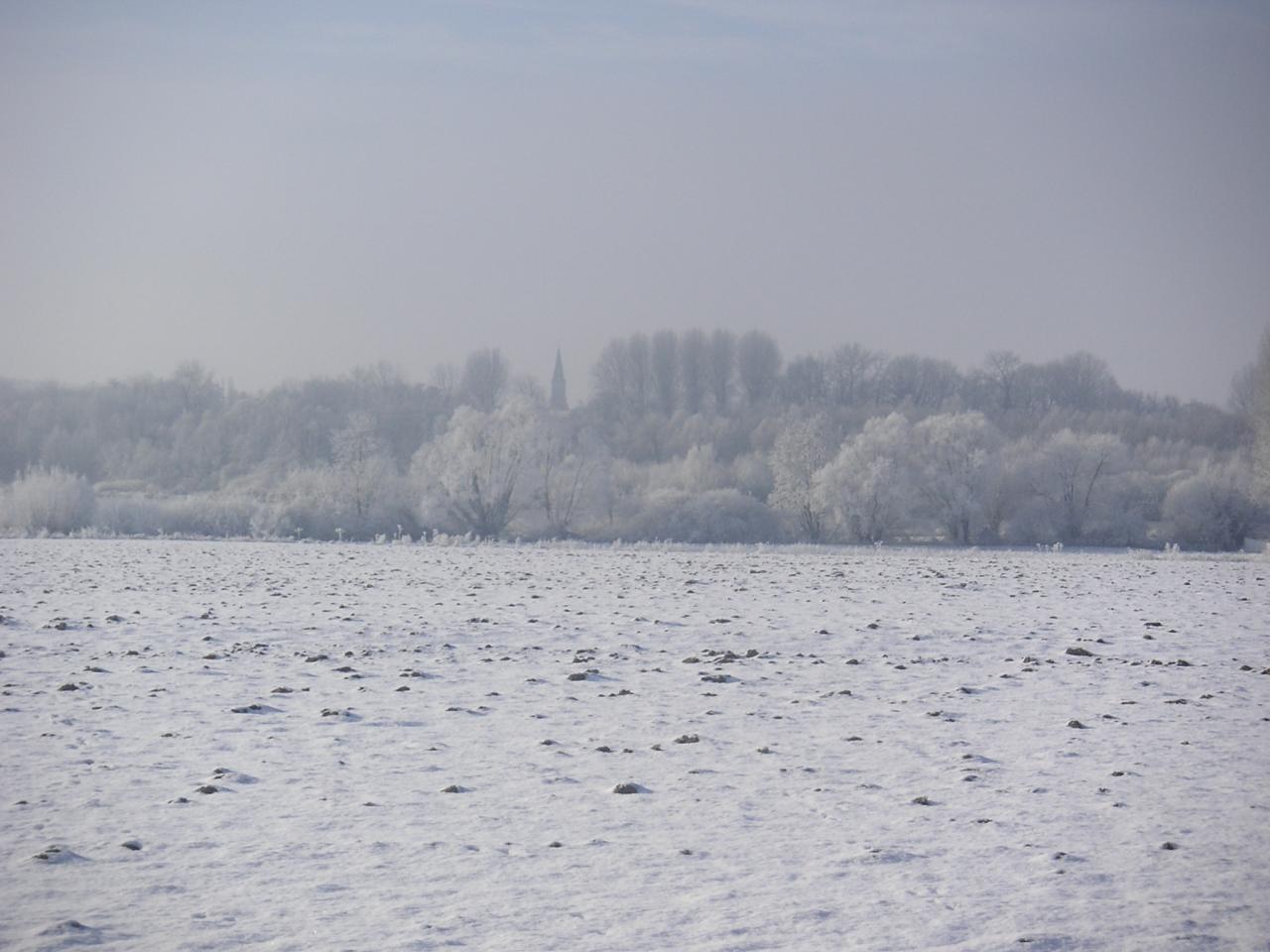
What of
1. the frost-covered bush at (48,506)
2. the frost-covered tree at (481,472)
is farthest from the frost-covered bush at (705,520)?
the frost-covered bush at (48,506)

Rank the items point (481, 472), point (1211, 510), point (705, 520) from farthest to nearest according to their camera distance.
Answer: point (705, 520) < point (1211, 510) < point (481, 472)

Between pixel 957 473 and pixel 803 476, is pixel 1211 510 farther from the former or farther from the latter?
pixel 803 476

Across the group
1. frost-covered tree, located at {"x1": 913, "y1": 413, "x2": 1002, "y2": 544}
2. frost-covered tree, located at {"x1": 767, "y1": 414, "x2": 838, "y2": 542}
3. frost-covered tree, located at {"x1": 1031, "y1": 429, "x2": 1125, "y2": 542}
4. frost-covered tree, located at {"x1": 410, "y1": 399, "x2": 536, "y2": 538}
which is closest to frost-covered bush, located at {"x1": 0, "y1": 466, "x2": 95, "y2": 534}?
frost-covered tree, located at {"x1": 410, "y1": 399, "x2": 536, "y2": 538}

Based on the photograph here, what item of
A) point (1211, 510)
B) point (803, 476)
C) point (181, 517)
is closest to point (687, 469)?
point (803, 476)

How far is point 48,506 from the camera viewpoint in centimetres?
5716

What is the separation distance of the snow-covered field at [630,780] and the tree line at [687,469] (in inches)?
1758

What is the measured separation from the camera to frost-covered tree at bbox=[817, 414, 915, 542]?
74.8 meters

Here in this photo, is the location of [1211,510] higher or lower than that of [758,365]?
lower

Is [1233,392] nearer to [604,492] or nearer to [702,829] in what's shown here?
[604,492]

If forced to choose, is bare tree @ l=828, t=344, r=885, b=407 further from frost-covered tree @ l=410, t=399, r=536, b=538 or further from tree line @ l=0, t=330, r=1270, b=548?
frost-covered tree @ l=410, t=399, r=536, b=538

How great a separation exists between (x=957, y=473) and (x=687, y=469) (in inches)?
1107

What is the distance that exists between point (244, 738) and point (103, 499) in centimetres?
5749

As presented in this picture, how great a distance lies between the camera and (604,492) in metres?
78.4

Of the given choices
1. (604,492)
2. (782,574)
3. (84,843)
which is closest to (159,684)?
(84,843)
